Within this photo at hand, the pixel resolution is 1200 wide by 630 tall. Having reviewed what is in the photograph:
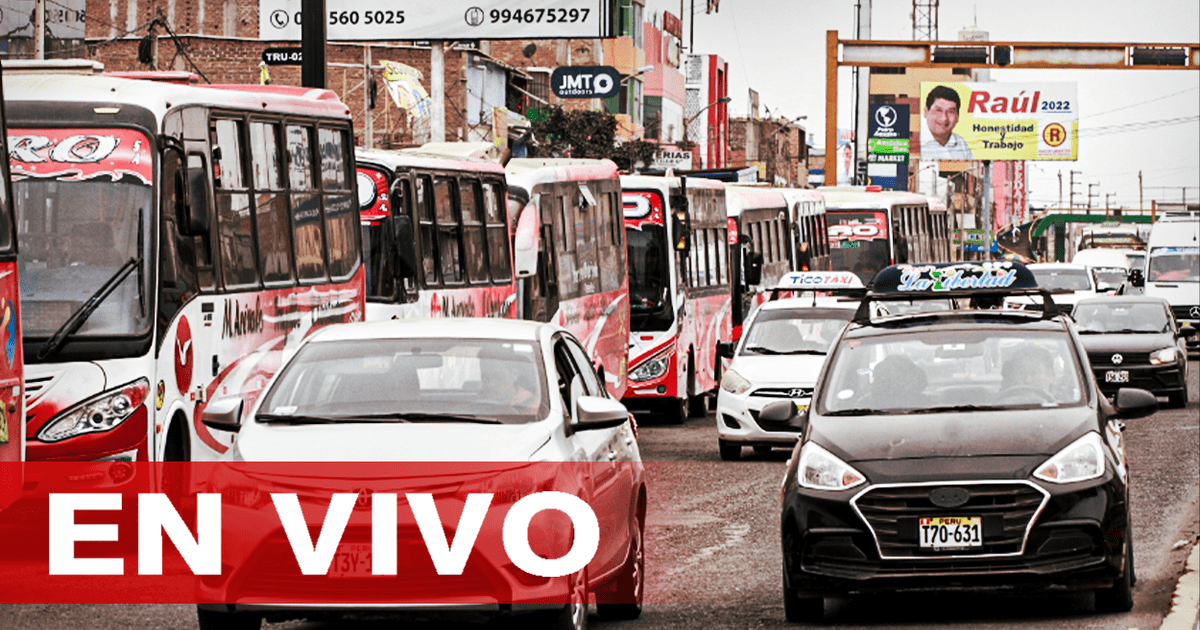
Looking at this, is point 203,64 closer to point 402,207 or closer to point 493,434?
point 402,207

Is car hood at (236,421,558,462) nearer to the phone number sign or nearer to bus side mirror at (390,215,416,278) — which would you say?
bus side mirror at (390,215,416,278)

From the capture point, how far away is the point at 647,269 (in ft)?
89.9

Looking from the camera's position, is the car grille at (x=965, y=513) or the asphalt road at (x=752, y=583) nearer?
the car grille at (x=965, y=513)

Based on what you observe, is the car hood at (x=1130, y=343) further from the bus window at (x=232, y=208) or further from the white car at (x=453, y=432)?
the white car at (x=453, y=432)

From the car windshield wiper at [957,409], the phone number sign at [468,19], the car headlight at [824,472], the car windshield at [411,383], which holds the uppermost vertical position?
the phone number sign at [468,19]

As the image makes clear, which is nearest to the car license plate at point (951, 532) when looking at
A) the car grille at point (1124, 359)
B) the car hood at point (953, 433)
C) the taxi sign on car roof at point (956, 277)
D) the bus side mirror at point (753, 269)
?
the car hood at point (953, 433)

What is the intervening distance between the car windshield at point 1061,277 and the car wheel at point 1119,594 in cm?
2731

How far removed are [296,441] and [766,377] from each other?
470 inches

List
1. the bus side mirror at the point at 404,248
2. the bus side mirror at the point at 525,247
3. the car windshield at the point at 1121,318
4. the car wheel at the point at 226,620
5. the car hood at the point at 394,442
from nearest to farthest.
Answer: the car wheel at the point at 226,620
the car hood at the point at 394,442
the bus side mirror at the point at 404,248
the bus side mirror at the point at 525,247
the car windshield at the point at 1121,318

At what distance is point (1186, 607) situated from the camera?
9.97 meters

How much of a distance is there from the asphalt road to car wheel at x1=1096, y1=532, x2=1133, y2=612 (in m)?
0.06

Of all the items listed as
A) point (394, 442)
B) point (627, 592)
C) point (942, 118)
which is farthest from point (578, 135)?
point (394, 442)

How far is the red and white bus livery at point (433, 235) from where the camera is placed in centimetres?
1802

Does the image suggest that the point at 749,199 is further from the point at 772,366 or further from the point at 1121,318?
the point at 772,366
